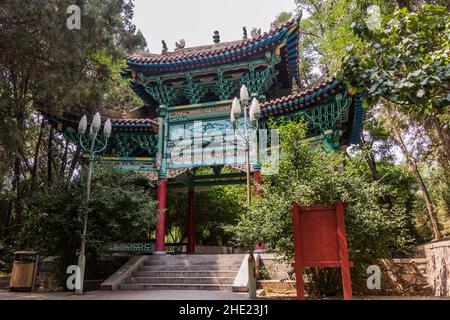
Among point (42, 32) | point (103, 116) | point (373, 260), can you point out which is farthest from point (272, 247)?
point (103, 116)

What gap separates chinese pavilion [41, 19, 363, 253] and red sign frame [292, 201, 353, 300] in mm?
5009

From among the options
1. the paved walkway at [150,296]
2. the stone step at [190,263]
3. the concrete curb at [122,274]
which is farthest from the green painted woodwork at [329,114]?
the concrete curb at [122,274]

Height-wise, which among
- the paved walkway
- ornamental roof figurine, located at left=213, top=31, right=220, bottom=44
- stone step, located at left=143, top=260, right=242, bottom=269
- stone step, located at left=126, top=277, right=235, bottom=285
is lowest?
the paved walkway

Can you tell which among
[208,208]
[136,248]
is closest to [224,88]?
[136,248]

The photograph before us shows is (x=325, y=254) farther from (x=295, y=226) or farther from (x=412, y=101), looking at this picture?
(x=412, y=101)

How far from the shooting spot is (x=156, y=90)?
39.0 feet

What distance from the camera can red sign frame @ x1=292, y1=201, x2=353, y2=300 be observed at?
15.8ft

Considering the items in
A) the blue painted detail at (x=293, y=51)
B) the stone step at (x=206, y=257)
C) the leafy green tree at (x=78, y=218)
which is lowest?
the stone step at (x=206, y=257)

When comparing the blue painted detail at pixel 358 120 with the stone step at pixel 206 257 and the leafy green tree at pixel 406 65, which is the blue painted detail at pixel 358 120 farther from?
the stone step at pixel 206 257

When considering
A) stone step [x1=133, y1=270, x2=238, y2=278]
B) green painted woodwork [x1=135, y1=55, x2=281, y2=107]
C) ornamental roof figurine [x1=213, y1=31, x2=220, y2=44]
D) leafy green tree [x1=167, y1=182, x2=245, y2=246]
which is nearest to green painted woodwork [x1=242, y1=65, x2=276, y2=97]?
green painted woodwork [x1=135, y1=55, x2=281, y2=107]

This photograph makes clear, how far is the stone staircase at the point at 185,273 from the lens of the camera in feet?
26.7

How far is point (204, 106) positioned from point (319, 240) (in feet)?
24.2

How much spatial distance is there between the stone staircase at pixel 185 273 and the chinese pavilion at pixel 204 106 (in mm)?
1186

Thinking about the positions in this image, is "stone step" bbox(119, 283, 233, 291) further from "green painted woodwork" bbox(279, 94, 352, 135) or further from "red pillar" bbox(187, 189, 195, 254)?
"red pillar" bbox(187, 189, 195, 254)
